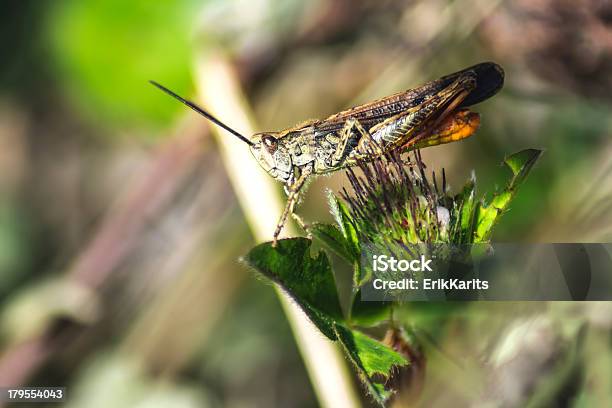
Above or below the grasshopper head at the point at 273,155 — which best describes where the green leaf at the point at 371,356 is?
below

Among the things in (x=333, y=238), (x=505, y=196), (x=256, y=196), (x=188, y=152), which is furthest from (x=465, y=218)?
(x=188, y=152)

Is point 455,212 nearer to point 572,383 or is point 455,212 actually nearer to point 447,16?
point 572,383

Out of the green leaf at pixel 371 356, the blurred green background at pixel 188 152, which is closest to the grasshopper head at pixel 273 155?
the green leaf at pixel 371 356

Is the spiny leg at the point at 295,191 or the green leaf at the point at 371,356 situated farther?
the spiny leg at the point at 295,191

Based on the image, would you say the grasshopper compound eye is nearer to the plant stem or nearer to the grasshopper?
the grasshopper

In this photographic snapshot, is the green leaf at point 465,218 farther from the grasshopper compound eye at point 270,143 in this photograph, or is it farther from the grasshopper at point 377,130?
the grasshopper compound eye at point 270,143

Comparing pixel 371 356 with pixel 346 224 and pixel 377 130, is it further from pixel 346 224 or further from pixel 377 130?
pixel 377 130
